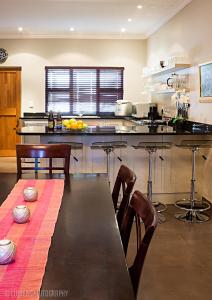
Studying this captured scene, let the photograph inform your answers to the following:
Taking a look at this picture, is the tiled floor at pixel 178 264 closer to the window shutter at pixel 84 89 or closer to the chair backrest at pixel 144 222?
the chair backrest at pixel 144 222

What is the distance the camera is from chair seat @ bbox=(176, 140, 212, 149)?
4.20m

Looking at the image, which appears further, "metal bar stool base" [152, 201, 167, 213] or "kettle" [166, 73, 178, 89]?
"kettle" [166, 73, 178, 89]

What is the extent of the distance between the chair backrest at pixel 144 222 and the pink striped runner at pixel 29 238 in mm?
341

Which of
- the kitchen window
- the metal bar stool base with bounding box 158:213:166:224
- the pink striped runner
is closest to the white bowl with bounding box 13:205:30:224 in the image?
the pink striped runner

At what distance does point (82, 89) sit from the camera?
8.38 metres

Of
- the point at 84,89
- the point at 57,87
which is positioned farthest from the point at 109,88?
the point at 57,87

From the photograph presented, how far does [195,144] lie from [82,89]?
4.60 m

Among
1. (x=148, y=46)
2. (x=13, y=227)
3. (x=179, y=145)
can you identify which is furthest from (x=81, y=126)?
(x=148, y=46)

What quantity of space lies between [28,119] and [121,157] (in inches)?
140

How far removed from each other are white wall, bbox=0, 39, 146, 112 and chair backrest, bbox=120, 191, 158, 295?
692 centimetres

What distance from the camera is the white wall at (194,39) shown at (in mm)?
4777

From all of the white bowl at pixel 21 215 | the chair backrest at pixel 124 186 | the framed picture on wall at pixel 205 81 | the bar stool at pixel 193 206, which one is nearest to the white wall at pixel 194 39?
the framed picture on wall at pixel 205 81

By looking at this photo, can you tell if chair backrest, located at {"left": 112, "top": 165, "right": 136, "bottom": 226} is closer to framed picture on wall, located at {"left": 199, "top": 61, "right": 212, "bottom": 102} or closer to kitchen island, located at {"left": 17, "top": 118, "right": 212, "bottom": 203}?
kitchen island, located at {"left": 17, "top": 118, "right": 212, "bottom": 203}

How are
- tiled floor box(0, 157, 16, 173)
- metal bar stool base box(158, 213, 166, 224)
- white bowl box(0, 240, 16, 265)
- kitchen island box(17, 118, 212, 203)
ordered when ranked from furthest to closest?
tiled floor box(0, 157, 16, 173), kitchen island box(17, 118, 212, 203), metal bar stool base box(158, 213, 166, 224), white bowl box(0, 240, 16, 265)
